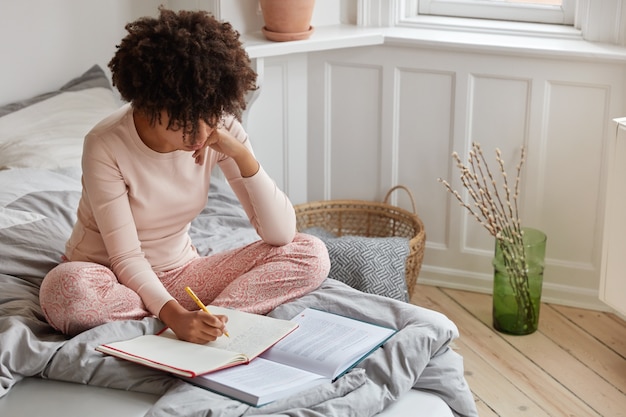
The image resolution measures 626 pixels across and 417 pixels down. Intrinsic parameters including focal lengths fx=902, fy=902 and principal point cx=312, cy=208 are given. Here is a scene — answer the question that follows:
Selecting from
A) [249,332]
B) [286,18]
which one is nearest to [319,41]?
[286,18]

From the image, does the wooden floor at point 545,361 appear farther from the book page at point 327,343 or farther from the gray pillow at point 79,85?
the gray pillow at point 79,85

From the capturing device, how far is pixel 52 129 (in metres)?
2.56

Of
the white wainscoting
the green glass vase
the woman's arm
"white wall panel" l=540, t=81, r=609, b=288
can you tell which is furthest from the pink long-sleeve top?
"white wall panel" l=540, t=81, r=609, b=288

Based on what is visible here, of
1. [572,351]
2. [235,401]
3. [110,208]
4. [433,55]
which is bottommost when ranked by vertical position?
[572,351]

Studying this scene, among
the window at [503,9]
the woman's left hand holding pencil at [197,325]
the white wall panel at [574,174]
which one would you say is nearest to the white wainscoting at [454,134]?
the white wall panel at [574,174]

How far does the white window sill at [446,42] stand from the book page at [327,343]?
3.67 ft

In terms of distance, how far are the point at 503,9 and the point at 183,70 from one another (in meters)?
1.61

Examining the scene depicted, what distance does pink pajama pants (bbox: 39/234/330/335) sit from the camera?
6.07 ft

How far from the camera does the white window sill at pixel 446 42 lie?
272 centimetres

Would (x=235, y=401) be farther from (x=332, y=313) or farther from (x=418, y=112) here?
(x=418, y=112)

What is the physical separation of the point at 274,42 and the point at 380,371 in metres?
1.38

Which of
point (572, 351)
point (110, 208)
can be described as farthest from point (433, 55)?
point (110, 208)

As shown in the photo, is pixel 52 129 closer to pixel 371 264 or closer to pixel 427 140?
pixel 371 264

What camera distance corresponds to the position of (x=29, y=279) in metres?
2.10
